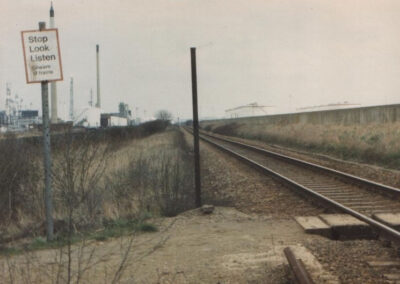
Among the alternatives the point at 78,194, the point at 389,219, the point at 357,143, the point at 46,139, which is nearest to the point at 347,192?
the point at 389,219

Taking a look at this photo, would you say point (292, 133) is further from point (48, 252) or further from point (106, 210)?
point (48, 252)

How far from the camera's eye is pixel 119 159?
18922 millimetres

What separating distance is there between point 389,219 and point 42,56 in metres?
5.59

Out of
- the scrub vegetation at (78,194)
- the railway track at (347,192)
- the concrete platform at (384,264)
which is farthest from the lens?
the scrub vegetation at (78,194)

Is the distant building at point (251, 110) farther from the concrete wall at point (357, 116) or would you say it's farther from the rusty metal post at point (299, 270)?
the rusty metal post at point (299, 270)

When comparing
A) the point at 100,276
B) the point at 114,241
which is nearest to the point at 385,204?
the point at 114,241

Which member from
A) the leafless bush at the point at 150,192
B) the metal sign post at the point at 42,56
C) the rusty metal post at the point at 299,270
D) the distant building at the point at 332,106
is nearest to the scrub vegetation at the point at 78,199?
the leafless bush at the point at 150,192

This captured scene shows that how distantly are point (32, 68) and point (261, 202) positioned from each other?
19.2 feet

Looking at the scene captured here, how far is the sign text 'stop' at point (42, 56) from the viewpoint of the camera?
6.56m

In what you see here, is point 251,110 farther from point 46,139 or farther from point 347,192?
point 46,139

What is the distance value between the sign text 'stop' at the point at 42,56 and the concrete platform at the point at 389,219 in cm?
514

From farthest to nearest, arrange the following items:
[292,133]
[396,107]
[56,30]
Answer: [292,133] < [396,107] < [56,30]

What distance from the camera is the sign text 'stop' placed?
656 centimetres

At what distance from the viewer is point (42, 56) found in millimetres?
6602
